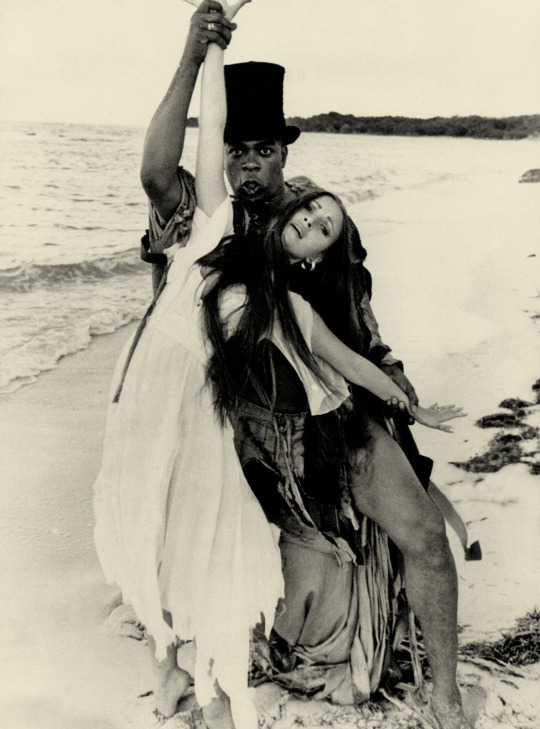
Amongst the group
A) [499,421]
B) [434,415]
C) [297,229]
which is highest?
[297,229]

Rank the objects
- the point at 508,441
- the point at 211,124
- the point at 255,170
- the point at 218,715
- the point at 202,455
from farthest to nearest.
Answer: the point at 508,441, the point at 255,170, the point at 218,715, the point at 202,455, the point at 211,124

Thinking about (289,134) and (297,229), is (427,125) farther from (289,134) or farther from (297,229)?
(297,229)

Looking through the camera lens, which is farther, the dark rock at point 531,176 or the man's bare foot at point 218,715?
the dark rock at point 531,176

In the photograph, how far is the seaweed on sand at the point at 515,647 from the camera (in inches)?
82.4

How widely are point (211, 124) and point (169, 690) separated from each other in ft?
4.31

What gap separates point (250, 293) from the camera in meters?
1.75

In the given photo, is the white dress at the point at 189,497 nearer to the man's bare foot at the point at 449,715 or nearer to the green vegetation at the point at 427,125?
the man's bare foot at the point at 449,715

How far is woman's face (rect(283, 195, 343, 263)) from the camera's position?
1747 mm

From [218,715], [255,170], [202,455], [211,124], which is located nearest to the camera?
[211,124]

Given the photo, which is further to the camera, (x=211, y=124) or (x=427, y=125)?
(x=427, y=125)

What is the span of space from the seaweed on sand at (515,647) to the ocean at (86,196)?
1307 mm

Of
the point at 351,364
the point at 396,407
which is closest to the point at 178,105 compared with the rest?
the point at 351,364

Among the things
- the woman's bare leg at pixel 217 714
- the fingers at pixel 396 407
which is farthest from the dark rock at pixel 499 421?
the woman's bare leg at pixel 217 714

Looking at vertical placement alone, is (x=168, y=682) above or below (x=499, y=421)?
below
